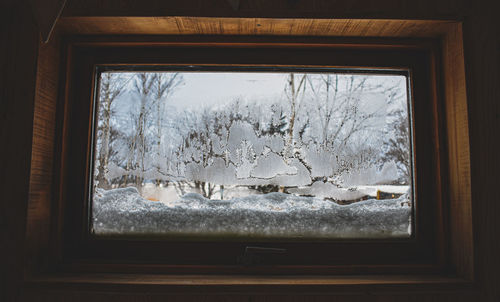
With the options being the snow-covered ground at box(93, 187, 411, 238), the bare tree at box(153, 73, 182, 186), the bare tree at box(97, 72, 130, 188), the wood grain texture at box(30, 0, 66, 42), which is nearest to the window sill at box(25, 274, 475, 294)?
the snow-covered ground at box(93, 187, 411, 238)

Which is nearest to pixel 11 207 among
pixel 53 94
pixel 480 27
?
pixel 53 94

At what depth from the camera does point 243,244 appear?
1081 millimetres

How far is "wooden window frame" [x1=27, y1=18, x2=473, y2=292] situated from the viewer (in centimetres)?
104

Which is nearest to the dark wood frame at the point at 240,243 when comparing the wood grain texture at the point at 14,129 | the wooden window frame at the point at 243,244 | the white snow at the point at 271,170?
the wooden window frame at the point at 243,244

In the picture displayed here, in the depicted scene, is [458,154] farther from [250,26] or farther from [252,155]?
[250,26]

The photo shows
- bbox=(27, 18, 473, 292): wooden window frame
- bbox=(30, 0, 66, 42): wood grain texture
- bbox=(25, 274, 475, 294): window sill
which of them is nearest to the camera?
bbox=(30, 0, 66, 42): wood grain texture

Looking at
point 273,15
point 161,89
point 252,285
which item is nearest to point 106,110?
point 161,89

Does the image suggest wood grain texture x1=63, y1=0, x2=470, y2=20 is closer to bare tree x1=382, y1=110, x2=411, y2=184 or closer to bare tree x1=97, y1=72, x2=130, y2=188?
bare tree x1=97, y1=72, x2=130, y2=188

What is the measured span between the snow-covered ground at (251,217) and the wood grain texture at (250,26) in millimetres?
545

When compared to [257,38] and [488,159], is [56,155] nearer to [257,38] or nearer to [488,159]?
[257,38]

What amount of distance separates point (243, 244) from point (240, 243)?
0.03 feet

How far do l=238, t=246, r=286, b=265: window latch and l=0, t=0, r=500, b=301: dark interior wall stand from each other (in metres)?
0.14

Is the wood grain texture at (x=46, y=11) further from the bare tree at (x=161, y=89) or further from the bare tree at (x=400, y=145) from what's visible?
the bare tree at (x=400, y=145)

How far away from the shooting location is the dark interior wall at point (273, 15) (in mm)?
927
